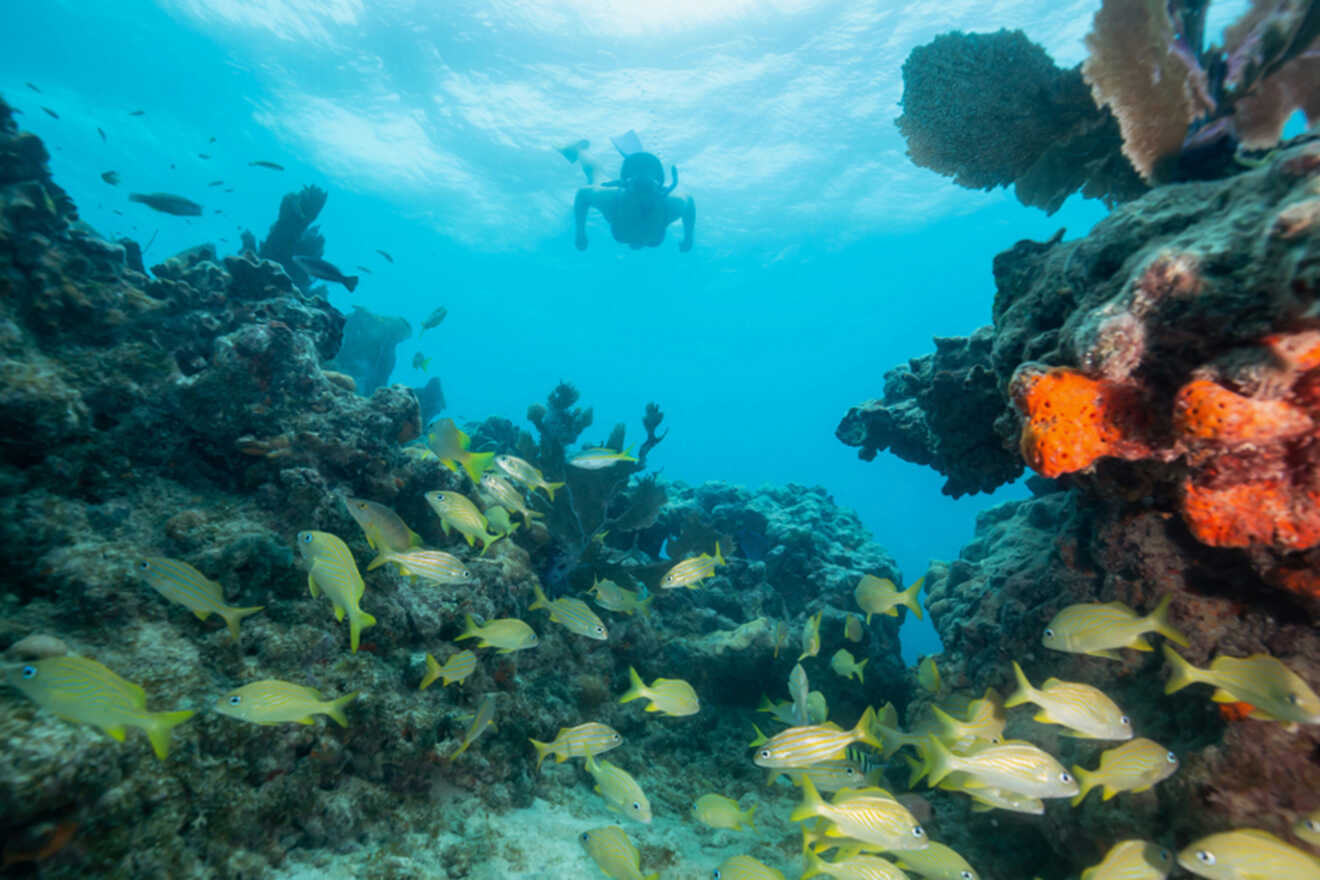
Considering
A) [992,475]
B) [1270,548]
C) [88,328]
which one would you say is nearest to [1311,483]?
[1270,548]

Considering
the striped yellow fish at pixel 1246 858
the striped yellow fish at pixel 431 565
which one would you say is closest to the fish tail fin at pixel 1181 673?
the striped yellow fish at pixel 1246 858

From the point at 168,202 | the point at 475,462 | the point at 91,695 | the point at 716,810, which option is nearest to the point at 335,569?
the point at 91,695

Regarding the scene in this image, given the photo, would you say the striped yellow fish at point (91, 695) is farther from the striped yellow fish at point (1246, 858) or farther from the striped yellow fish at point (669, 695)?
the striped yellow fish at point (1246, 858)

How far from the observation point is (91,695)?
7.04 feet

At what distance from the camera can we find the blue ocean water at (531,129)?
782 inches

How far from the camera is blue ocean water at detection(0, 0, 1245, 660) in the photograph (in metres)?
19.9

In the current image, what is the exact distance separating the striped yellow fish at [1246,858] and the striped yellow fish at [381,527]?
444 centimetres

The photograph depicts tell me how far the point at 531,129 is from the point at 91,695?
29.6m

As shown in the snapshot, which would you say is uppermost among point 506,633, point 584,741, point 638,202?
point 638,202

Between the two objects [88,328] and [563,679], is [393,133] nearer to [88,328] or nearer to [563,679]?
[88,328]

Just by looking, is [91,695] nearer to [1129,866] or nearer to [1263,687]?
[1129,866]

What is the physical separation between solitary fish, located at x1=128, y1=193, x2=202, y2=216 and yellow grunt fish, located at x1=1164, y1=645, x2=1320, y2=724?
45.2ft

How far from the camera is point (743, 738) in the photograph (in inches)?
260

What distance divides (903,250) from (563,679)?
143 ft
